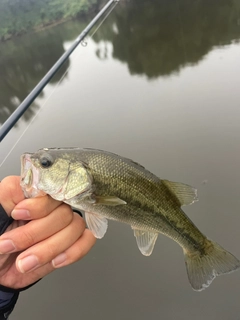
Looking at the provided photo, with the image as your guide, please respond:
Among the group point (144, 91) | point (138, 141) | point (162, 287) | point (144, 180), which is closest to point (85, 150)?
point (144, 180)

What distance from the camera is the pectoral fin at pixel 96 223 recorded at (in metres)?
1.32

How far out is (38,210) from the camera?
1.15 meters

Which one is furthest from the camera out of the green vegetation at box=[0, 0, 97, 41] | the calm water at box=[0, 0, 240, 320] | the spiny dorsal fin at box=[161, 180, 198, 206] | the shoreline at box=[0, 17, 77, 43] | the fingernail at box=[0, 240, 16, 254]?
the green vegetation at box=[0, 0, 97, 41]

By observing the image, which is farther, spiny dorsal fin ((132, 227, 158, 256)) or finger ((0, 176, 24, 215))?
spiny dorsal fin ((132, 227, 158, 256))

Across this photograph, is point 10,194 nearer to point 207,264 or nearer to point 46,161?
point 46,161

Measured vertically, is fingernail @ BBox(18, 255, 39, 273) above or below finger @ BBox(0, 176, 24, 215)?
below

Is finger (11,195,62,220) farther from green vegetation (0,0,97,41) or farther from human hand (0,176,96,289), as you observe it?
green vegetation (0,0,97,41)

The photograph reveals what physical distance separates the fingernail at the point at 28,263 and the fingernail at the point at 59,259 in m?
0.10

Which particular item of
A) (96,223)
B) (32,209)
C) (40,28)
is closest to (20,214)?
(32,209)

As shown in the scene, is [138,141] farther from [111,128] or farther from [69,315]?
[69,315]

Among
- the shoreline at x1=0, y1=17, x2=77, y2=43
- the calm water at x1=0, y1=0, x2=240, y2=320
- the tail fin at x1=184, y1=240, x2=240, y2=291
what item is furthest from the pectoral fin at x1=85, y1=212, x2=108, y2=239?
the shoreline at x1=0, y1=17, x2=77, y2=43

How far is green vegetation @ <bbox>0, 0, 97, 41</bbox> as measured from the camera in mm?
35138

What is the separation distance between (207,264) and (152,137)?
452 cm

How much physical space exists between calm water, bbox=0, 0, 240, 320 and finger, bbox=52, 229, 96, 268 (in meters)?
2.31
